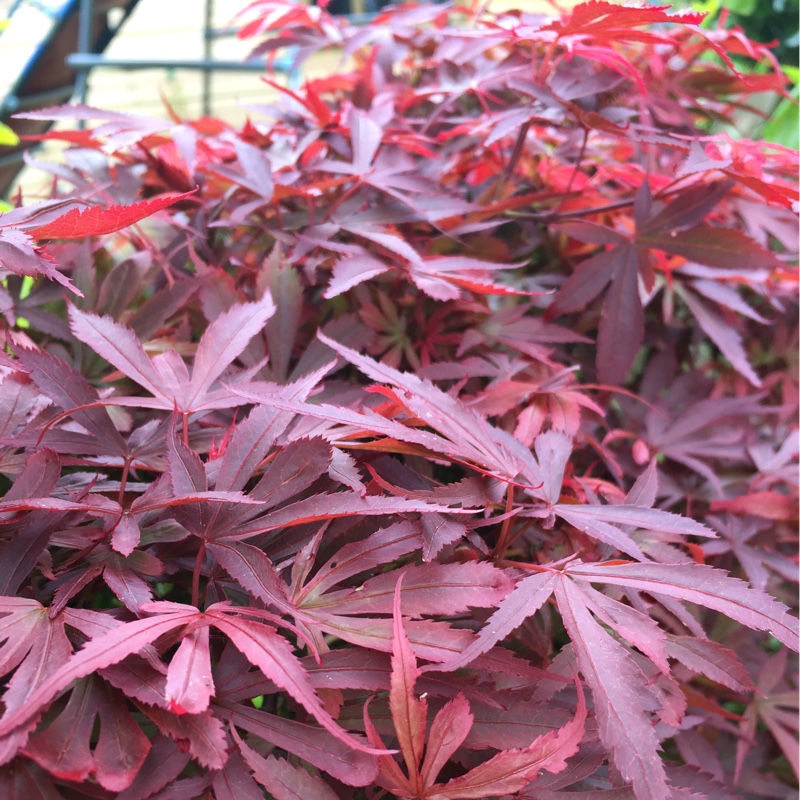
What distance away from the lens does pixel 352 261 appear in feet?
1.88

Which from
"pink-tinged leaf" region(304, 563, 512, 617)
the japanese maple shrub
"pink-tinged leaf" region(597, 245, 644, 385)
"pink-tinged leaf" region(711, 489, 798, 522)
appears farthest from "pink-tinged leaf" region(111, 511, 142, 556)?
"pink-tinged leaf" region(711, 489, 798, 522)

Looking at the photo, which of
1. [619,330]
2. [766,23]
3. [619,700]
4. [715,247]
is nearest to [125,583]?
[619,700]

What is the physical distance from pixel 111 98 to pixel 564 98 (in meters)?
2.95

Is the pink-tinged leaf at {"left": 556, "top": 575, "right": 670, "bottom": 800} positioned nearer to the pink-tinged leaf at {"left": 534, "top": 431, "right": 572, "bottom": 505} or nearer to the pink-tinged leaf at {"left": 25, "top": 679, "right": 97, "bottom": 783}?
the pink-tinged leaf at {"left": 534, "top": 431, "right": 572, "bottom": 505}

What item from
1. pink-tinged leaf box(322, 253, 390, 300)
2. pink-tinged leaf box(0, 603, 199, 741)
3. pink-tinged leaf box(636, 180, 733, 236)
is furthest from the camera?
pink-tinged leaf box(636, 180, 733, 236)

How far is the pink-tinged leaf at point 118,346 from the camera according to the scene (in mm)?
455

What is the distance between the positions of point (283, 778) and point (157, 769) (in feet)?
→ 0.22

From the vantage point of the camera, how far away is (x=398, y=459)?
506mm

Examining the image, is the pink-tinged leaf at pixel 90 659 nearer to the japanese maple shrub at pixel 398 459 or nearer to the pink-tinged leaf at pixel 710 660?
the japanese maple shrub at pixel 398 459

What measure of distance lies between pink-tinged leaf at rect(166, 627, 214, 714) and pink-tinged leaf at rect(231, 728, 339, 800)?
45 mm

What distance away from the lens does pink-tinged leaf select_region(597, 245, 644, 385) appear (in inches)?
25.1

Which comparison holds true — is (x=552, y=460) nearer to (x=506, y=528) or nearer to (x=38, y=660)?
(x=506, y=528)

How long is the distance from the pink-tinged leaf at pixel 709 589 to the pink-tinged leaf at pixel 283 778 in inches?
7.5

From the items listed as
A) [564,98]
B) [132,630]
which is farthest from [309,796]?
[564,98]
